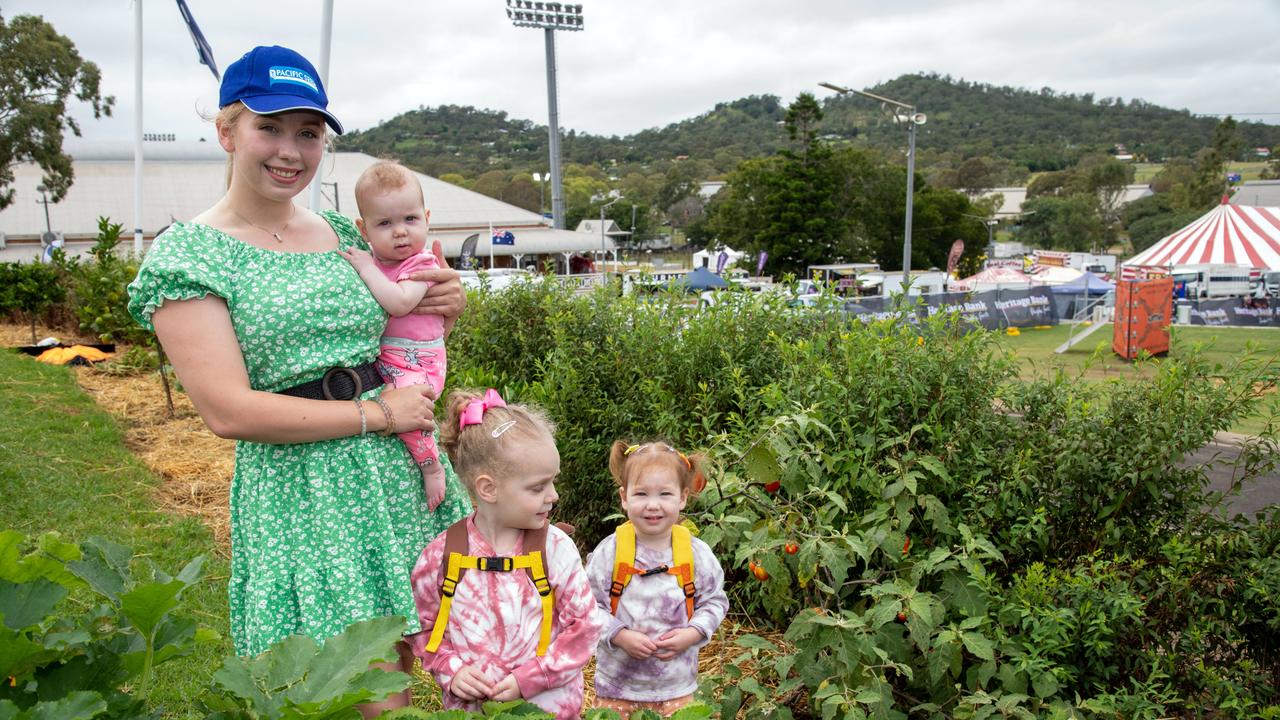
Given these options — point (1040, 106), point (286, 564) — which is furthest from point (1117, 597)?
point (1040, 106)

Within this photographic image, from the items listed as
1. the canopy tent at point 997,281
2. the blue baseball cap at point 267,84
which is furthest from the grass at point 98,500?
the canopy tent at point 997,281

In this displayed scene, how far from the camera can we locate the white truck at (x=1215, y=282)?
37.4m

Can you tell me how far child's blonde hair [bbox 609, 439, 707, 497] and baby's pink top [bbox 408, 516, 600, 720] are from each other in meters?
0.56

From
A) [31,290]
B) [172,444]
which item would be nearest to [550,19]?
[31,290]

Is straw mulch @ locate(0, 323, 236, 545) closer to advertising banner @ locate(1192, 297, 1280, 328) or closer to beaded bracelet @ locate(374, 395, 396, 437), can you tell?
beaded bracelet @ locate(374, 395, 396, 437)

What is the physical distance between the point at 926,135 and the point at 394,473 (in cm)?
15008

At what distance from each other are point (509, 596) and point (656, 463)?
2.21ft

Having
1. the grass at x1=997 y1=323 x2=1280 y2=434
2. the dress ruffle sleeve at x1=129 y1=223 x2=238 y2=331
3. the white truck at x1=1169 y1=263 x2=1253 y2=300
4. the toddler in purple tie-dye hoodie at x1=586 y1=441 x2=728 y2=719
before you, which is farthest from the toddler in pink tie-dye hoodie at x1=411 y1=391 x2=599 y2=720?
the white truck at x1=1169 y1=263 x2=1253 y2=300

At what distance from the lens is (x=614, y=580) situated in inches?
112

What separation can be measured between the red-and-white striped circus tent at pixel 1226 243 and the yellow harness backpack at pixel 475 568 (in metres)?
32.0

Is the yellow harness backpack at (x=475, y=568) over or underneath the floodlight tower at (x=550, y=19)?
underneath

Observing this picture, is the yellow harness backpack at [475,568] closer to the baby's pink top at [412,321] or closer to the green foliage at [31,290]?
the baby's pink top at [412,321]

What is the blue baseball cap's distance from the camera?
78.2 inches

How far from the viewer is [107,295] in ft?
43.1
